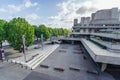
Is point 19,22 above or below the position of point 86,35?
above

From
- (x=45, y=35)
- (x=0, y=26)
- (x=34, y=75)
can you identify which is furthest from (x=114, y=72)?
(x=45, y=35)

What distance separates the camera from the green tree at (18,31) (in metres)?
27.9

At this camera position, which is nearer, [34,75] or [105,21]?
[34,75]

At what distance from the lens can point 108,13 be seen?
59.1 m

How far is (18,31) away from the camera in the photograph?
28422 millimetres

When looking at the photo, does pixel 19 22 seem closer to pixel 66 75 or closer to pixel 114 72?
pixel 66 75

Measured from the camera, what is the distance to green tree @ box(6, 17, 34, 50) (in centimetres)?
2786

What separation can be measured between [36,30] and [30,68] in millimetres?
40726

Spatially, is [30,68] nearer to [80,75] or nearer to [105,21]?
[80,75]

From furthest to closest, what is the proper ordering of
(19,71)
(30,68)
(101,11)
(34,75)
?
1. (101,11)
2. (30,68)
3. (19,71)
4. (34,75)

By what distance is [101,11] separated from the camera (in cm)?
6150

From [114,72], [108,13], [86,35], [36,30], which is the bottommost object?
[114,72]

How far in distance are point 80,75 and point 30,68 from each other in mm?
9624

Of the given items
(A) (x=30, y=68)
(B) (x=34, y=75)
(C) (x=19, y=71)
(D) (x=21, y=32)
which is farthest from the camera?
(D) (x=21, y=32)
